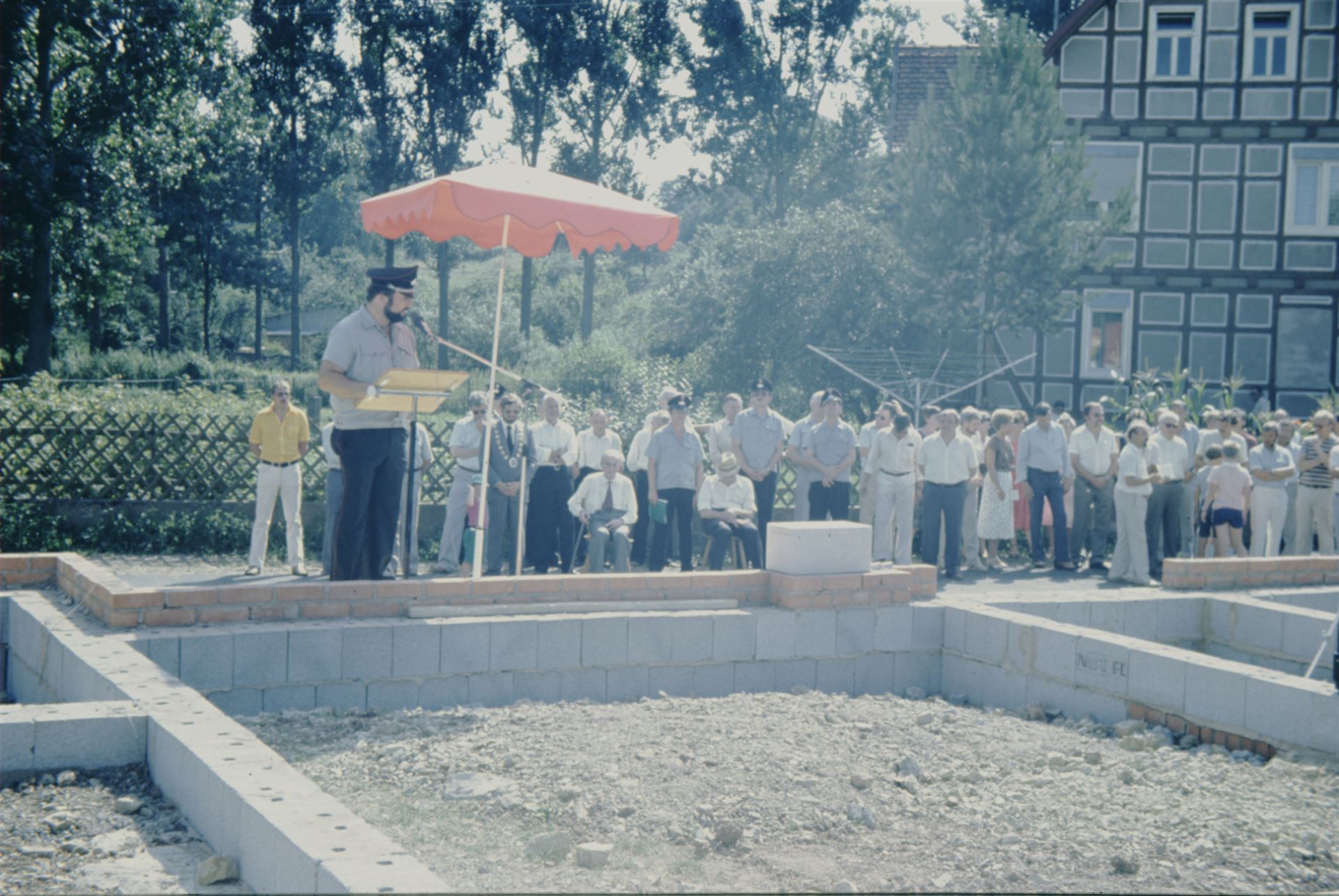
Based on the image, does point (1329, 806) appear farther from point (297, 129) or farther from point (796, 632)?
point (297, 129)

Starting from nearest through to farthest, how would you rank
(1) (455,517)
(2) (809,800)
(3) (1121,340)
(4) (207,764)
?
(4) (207,764) → (2) (809,800) → (1) (455,517) → (3) (1121,340)

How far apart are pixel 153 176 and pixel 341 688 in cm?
3520

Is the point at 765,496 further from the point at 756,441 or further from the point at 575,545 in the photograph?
the point at 575,545

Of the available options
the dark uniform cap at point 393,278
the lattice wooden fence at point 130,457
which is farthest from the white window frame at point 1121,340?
the dark uniform cap at point 393,278

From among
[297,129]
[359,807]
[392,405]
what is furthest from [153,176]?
[359,807]

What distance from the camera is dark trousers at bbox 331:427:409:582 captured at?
8328 millimetres

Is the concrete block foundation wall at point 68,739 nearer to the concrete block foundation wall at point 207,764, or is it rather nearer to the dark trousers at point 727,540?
the concrete block foundation wall at point 207,764

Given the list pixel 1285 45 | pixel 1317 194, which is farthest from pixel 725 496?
pixel 1285 45

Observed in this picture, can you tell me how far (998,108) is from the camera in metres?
24.9

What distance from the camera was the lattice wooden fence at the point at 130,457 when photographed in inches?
575

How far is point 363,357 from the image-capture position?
27.2ft

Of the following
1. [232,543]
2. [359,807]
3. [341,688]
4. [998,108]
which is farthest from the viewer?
[998,108]

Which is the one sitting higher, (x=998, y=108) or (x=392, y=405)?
(x=998, y=108)

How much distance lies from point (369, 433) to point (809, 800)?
12.5 ft
